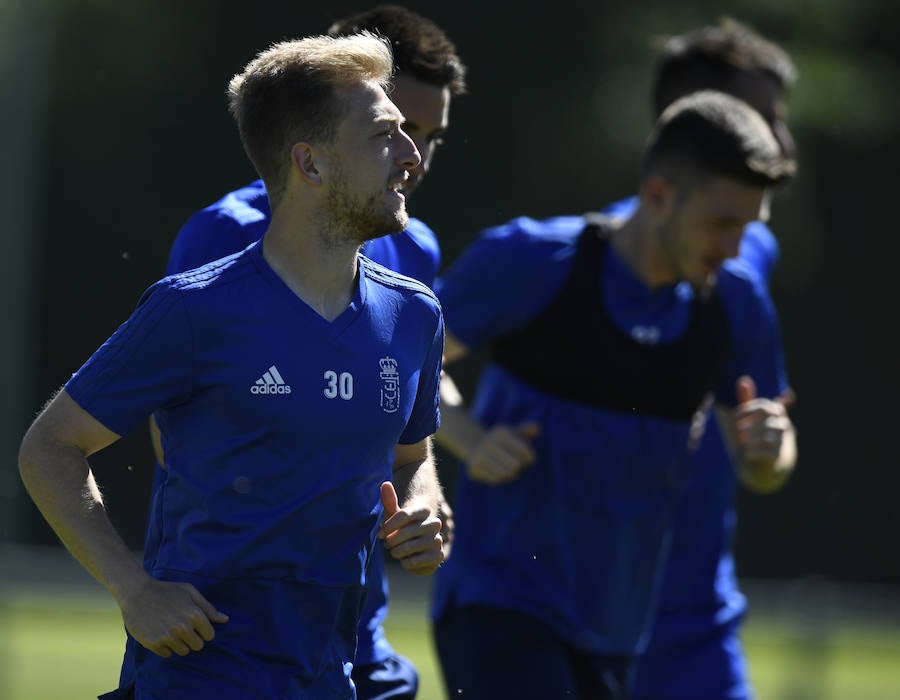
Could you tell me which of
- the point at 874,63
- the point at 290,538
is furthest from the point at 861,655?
the point at 290,538

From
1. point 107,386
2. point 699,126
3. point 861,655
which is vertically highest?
point 699,126

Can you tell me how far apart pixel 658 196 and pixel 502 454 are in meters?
0.92

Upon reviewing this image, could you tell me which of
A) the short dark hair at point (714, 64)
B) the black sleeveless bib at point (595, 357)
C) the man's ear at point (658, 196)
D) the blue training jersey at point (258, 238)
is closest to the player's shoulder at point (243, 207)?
the blue training jersey at point (258, 238)

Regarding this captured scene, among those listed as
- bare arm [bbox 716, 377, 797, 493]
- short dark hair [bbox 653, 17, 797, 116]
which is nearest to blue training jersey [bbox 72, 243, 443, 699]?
bare arm [bbox 716, 377, 797, 493]

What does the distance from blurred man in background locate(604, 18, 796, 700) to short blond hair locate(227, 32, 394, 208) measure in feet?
6.61

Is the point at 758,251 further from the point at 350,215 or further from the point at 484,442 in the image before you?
the point at 350,215

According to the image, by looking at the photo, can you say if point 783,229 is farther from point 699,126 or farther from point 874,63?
point 699,126

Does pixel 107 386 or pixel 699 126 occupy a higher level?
pixel 699 126

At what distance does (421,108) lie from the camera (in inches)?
141

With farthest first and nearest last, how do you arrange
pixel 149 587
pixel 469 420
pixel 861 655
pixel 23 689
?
pixel 861 655, pixel 23 689, pixel 469 420, pixel 149 587

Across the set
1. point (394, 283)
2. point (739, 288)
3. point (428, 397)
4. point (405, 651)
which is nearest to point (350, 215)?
point (394, 283)

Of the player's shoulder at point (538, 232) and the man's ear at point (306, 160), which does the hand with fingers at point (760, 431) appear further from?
the man's ear at point (306, 160)

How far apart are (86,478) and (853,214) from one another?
8.66 metres

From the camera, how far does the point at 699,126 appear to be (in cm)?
454
